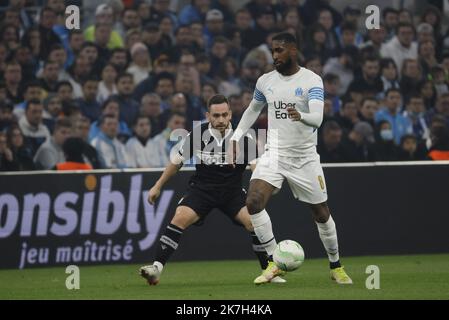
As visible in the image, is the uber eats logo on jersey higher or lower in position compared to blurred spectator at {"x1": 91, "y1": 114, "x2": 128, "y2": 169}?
higher

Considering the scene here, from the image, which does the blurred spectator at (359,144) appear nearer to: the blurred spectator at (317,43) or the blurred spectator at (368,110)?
the blurred spectator at (368,110)

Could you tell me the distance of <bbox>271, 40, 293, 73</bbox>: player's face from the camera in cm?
1151

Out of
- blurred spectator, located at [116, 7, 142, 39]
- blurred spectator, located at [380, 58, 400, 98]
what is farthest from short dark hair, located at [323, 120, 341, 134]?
blurred spectator, located at [116, 7, 142, 39]

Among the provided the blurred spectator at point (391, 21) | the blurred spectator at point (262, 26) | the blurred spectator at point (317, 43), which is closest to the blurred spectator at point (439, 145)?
the blurred spectator at point (317, 43)

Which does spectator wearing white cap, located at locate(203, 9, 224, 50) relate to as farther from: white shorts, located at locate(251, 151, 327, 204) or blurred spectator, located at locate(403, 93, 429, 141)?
white shorts, located at locate(251, 151, 327, 204)

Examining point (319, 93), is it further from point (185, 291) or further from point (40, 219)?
point (40, 219)

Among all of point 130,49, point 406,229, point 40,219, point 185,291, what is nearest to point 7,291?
point 185,291

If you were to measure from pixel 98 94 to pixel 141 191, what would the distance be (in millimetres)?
3078

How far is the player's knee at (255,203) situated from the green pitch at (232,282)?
30.0 inches

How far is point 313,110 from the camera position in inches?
442

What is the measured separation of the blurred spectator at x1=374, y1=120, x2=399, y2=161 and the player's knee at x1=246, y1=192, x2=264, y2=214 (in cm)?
625

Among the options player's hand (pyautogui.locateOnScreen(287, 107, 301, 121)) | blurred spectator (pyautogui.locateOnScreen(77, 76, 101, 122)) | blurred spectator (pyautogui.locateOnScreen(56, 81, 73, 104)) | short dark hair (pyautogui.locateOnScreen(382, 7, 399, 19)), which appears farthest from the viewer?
short dark hair (pyautogui.locateOnScreen(382, 7, 399, 19))

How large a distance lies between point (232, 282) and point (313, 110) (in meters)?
2.30

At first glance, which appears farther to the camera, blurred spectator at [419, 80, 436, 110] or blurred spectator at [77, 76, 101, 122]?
blurred spectator at [419, 80, 436, 110]
